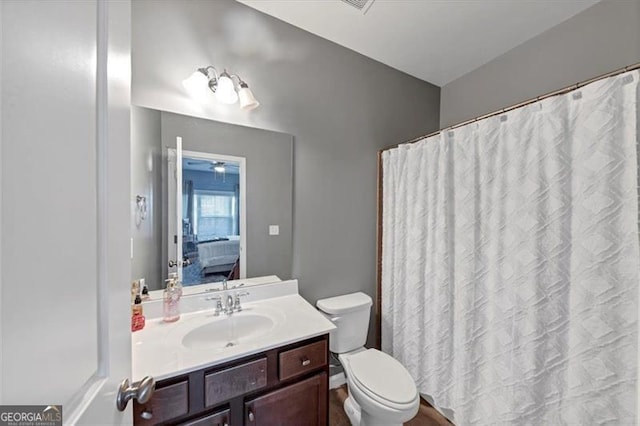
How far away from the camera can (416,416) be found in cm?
163

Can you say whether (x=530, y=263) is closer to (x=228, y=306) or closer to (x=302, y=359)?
(x=302, y=359)

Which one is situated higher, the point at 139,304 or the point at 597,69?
the point at 597,69

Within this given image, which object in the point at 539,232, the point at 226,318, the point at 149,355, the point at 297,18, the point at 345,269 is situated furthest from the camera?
the point at 345,269

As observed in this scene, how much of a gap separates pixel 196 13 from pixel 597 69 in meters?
2.34

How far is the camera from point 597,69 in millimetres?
1443

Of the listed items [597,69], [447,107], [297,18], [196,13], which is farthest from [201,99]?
[597,69]

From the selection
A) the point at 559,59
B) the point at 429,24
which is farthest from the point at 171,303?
the point at 559,59

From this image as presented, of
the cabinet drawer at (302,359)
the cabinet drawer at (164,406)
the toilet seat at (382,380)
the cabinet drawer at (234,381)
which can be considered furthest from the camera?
the toilet seat at (382,380)

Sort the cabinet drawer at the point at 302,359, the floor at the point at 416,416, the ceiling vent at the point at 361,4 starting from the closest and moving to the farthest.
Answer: the cabinet drawer at the point at 302,359, the ceiling vent at the point at 361,4, the floor at the point at 416,416

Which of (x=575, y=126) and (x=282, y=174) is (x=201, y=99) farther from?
(x=575, y=126)

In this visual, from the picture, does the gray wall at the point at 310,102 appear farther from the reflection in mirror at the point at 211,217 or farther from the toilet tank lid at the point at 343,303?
the reflection in mirror at the point at 211,217

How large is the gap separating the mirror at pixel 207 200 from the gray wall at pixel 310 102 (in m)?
0.09

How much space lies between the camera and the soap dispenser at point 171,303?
1.26 m

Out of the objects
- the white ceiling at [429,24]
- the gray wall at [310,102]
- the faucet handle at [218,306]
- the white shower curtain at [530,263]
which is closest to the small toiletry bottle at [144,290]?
the faucet handle at [218,306]
